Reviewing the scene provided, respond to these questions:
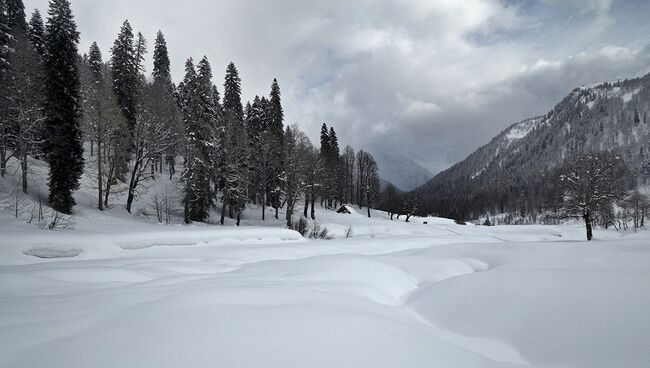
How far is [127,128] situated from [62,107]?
7.11 meters

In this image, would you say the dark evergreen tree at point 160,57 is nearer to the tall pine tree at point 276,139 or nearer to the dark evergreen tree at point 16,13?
the dark evergreen tree at point 16,13

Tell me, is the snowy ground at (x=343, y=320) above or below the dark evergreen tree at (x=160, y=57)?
below

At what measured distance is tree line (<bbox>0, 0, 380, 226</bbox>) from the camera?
68.9 ft

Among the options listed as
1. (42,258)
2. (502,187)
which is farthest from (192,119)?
(502,187)

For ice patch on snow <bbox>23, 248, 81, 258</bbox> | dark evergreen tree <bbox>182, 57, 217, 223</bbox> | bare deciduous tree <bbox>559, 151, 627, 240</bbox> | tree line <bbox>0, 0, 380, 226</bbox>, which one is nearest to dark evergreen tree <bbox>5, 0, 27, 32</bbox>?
tree line <bbox>0, 0, 380, 226</bbox>

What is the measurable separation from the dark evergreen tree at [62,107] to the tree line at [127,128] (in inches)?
2.6

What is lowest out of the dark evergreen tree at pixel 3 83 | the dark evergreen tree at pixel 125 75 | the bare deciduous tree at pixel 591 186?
the bare deciduous tree at pixel 591 186

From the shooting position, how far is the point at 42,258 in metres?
8.98

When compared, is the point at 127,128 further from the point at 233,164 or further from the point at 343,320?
the point at 343,320

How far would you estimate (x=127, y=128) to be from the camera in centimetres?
2842

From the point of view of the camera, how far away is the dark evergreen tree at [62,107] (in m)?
20.5

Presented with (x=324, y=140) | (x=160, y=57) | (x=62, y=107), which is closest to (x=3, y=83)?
(x=62, y=107)

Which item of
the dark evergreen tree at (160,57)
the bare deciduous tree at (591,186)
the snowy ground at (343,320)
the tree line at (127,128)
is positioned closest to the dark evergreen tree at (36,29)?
the tree line at (127,128)

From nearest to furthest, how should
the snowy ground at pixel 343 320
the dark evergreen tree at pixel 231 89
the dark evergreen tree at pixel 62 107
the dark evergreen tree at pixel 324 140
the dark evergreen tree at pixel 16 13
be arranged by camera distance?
the snowy ground at pixel 343 320
the dark evergreen tree at pixel 62 107
the dark evergreen tree at pixel 16 13
the dark evergreen tree at pixel 231 89
the dark evergreen tree at pixel 324 140
